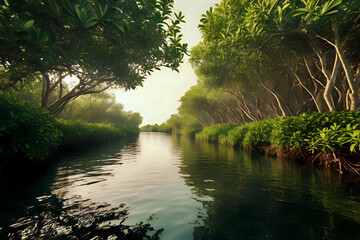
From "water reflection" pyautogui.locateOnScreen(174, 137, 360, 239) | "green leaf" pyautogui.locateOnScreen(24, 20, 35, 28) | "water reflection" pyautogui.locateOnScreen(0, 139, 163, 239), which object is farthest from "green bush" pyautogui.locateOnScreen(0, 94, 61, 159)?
"water reflection" pyautogui.locateOnScreen(174, 137, 360, 239)

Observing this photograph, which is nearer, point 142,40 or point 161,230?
point 161,230

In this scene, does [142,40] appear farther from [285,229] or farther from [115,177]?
[285,229]

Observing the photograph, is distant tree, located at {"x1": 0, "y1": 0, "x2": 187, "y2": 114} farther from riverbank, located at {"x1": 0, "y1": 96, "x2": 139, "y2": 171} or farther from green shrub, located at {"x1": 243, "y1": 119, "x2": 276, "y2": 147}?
green shrub, located at {"x1": 243, "y1": 119, "x2": 276, "y2": 147}

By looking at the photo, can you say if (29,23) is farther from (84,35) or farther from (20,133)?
(20,133)

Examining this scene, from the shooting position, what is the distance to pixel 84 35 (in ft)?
21.5

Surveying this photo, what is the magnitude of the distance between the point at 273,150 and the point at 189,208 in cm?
1011

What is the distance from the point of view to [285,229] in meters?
3.03

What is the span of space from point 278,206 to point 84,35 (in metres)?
8.34

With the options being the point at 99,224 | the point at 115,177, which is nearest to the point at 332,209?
the point at 99,224

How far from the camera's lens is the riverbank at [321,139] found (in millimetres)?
6590

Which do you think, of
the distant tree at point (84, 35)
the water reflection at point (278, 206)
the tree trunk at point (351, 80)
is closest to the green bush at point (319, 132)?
the water reflection at point (278, 206)

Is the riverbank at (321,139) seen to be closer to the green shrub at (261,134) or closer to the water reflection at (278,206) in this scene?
the green shrub at (261,134)

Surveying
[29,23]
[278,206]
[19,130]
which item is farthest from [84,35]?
[278,206]

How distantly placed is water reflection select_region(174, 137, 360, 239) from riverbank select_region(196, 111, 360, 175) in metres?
1.03
